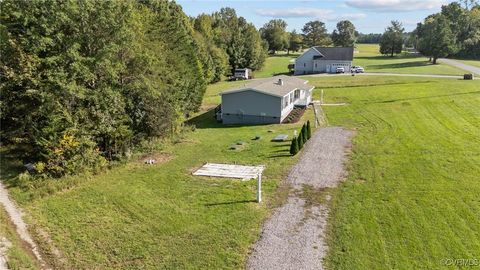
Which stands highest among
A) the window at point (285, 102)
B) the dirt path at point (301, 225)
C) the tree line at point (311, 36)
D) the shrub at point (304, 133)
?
the tree line at point (311, 36)

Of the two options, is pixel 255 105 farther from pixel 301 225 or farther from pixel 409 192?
pixel 301 225

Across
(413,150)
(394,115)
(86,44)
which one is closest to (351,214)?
(413,150)

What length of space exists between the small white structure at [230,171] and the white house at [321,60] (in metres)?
53.8

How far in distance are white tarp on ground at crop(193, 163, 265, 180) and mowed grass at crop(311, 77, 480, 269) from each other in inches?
187

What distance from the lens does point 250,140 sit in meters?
27.6

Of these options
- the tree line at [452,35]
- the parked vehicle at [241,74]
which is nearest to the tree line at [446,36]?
the tree line at [452,35]

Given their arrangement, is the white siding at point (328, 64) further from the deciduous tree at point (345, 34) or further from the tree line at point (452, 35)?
the deciduous tree at point (345, 34)

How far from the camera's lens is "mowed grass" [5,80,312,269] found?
12773 mm

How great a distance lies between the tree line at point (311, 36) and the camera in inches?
4515

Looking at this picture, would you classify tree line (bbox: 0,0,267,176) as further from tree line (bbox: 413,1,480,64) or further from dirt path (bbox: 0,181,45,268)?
tree line (bbox: 413,1,480,64)

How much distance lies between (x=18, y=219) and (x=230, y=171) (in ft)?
33.5

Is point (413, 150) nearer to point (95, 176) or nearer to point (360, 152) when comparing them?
point (360, 152)

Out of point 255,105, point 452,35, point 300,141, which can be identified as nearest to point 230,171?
point 300,141

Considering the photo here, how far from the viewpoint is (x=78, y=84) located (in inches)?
804
